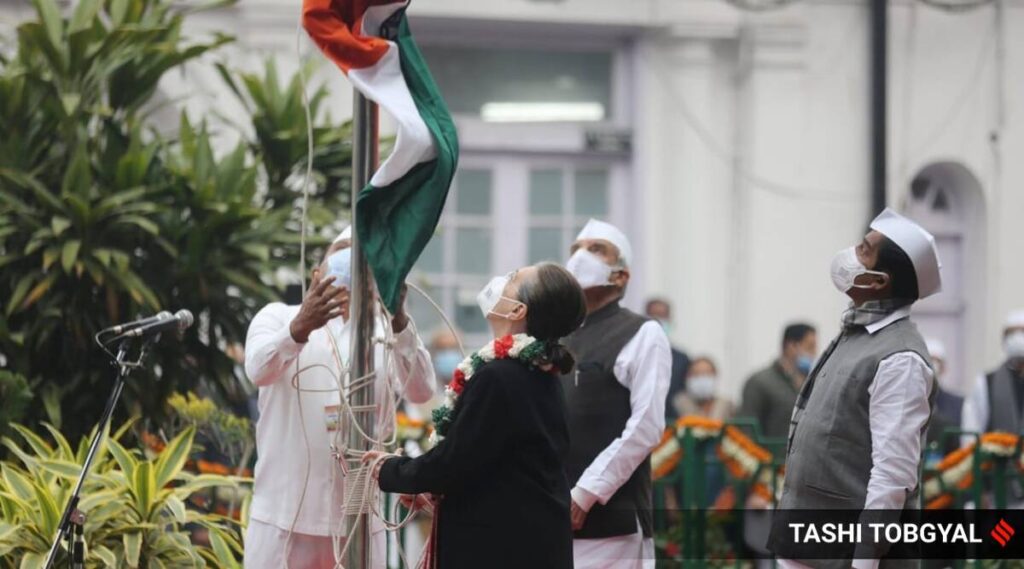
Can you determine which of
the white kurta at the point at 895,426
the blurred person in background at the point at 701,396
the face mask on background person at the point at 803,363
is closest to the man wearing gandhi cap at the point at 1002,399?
the face mask on background person at the point at 803,363

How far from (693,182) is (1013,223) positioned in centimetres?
262

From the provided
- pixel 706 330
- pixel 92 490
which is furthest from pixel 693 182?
pixel 92 490

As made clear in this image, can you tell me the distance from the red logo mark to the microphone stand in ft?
14.3

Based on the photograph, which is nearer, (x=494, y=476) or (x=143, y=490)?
(x=494, y=476)

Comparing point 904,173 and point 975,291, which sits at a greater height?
point 904,173

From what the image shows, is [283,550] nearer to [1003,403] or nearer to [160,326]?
[160,326]

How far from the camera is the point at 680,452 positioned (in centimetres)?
894

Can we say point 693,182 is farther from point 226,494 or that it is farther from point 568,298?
point 568,298

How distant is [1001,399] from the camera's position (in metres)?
10.4

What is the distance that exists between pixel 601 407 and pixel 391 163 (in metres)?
1.78

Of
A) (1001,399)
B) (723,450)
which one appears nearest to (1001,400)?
(1001,399)

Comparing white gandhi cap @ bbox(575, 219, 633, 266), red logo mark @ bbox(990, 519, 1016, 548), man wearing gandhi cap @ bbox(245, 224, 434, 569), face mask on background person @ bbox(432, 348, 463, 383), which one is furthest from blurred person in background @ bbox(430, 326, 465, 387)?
man wearing gandhi cap @ bbox(245, 224, 434, 569)

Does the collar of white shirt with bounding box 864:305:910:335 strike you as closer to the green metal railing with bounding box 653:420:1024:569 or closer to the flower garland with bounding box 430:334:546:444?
the flower garland with bounding box 430:334:546:444

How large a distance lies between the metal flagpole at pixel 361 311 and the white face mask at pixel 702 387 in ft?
20.4
